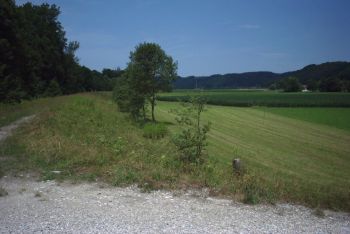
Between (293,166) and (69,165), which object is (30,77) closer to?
(293,166)

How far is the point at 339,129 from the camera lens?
4862 centimetres

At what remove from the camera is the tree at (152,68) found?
147ft

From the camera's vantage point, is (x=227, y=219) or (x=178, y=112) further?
(x=178, y=112)

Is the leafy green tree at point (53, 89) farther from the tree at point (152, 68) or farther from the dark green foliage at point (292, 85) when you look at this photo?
the dark green foliage at point (292, 85)

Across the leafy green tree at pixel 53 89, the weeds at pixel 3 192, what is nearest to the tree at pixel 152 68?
the leafy green tree at pixel 53 89

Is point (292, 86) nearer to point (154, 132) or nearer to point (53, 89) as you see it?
point (53, 89)

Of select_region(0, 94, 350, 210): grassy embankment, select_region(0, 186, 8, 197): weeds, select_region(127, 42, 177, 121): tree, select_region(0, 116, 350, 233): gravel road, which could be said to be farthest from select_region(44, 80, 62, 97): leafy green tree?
select_region(0, 116, 350, 233): gravel road

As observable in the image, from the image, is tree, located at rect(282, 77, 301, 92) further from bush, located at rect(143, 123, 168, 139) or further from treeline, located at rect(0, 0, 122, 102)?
bush, located at rect(143, 123, 168, 139)

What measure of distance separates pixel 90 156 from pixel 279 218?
6.22 meters

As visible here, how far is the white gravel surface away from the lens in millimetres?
6508

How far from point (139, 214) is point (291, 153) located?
89.4 ft

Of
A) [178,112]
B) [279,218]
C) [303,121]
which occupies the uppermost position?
[178,112]

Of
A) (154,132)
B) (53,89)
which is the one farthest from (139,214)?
(53,89)

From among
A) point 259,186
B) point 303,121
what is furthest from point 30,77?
point 259,186
